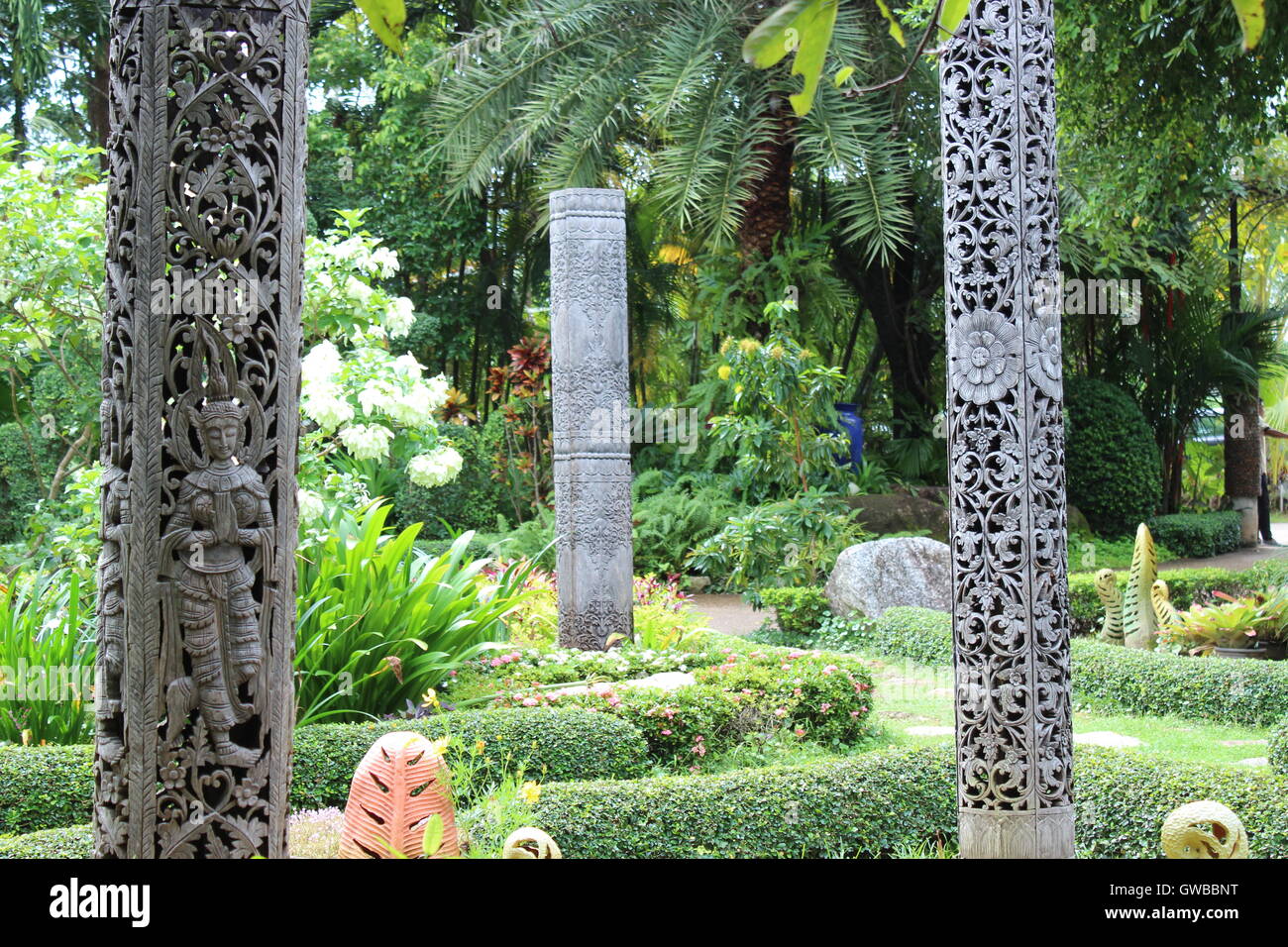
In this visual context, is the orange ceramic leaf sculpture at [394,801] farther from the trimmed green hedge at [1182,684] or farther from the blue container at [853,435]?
the blue container at [853,435]

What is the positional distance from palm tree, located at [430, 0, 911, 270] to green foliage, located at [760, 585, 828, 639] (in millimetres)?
4783

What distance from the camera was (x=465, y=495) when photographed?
14.9m

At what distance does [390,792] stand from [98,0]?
1416 cm

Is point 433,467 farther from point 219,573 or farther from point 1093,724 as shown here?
point 219,573

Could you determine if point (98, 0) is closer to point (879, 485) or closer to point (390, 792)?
point (879, 485)

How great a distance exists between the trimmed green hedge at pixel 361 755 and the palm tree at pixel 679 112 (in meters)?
8.32

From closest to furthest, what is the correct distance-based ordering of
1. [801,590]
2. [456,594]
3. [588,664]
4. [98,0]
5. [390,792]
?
[390,792] < [456,594] < [588,664] < [801,590] < [98,0]

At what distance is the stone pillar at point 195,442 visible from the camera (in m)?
2.21

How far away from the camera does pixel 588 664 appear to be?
22.2 feet

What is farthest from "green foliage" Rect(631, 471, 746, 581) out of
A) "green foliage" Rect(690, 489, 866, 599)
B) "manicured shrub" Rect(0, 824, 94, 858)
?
"manicured shrub" Rect(0, 824, 94, 858)

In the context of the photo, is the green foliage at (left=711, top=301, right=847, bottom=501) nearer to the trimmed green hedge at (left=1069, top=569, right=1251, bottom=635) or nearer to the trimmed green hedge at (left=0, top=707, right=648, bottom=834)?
the trimmed green hedge at (left=1069, top=569, right=1251, bottom=635)

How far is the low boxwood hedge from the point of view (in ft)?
13.0

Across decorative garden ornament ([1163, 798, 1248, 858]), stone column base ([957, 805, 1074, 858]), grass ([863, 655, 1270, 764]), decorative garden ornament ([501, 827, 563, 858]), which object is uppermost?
decorative garden ornament ([501, 827, 563, 858])

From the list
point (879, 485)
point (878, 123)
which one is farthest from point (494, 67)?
point (879, 485)
